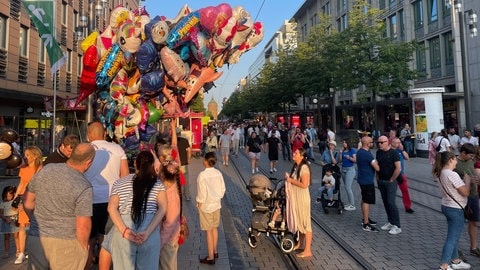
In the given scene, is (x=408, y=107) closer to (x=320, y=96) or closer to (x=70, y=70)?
(x=320, y=96)

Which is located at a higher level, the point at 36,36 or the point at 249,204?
the point at 36,36

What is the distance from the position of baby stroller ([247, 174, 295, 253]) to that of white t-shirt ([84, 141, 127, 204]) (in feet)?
8.69

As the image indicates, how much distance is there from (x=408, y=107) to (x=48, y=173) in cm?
3202

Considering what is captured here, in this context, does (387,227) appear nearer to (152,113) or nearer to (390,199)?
(390,199)

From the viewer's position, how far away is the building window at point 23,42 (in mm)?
20766

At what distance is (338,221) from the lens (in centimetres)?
808

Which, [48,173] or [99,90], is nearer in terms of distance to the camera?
[48,173]

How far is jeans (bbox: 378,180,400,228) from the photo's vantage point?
23.3ft

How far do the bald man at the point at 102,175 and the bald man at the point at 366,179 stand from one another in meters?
4.65

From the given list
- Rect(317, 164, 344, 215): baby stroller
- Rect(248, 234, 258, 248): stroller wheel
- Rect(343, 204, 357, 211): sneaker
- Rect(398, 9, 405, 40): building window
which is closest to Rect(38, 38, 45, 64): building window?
Rect(317, 164, 344, 215): baby stroller

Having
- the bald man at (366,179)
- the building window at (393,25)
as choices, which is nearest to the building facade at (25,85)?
the bald man at (366,179)

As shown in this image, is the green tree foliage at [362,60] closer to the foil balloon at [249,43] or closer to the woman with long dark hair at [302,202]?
the foil balloon at [249,43]

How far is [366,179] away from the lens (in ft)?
24.3

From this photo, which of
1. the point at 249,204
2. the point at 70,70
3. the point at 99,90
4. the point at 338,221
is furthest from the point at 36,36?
the point at 338,221
